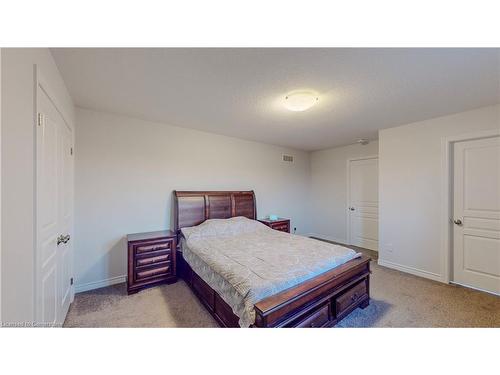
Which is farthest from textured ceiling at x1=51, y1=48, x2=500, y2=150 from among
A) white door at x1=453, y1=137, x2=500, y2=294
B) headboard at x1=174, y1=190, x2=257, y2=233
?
headboard at x1=174, y1=190, x2=257, y2=233

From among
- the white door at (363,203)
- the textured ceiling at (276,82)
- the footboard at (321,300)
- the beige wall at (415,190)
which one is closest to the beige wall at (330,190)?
the white door at (363,203)

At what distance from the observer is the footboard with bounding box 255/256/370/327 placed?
1.42 meters

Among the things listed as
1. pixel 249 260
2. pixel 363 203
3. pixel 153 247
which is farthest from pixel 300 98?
pixel 363 203

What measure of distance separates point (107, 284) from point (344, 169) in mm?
4900

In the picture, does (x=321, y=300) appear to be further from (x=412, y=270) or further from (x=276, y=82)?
(x=412, y=270)

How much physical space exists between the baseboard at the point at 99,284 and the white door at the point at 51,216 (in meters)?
0.46

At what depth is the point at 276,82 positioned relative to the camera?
1955 mm

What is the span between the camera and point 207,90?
2.12 m

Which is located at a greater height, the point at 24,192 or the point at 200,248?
the point at 24,192

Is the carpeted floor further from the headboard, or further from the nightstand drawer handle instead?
the headboard

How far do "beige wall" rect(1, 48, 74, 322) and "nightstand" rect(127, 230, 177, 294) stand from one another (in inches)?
54.5

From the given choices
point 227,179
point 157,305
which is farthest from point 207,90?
point 157,305

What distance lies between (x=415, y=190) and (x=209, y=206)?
3263 millimetres
